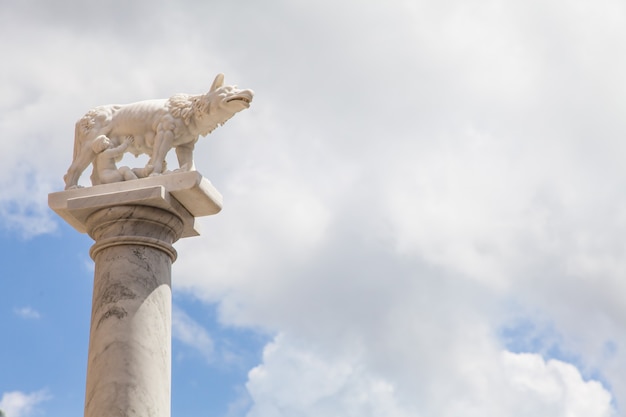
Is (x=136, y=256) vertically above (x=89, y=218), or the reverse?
(x=89, y=218)

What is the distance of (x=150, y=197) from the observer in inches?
668

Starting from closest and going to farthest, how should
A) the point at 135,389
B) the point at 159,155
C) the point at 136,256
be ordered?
the point at 135,389
the point at 136,256
the point at 159,155

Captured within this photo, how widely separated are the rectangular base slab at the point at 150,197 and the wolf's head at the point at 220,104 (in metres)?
1.56

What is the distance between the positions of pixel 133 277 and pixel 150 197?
59.9 inches

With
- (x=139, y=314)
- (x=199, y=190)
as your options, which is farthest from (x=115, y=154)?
(x=139, y=314)

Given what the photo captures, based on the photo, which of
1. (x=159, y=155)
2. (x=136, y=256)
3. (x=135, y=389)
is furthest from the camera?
(x=159, y=155)

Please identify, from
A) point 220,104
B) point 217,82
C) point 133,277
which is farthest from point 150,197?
point 217,82

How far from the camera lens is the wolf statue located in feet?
60.5

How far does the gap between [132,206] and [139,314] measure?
7.04 feet

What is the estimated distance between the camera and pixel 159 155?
18.1 m

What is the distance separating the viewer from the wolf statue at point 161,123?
18.4 metres

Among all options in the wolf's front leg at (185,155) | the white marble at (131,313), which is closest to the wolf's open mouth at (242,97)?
the wolf's front leg at (185,155)

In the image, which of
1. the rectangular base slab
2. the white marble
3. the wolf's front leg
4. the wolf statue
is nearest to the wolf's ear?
the wolf statue

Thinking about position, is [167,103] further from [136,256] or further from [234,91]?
[136,256]
